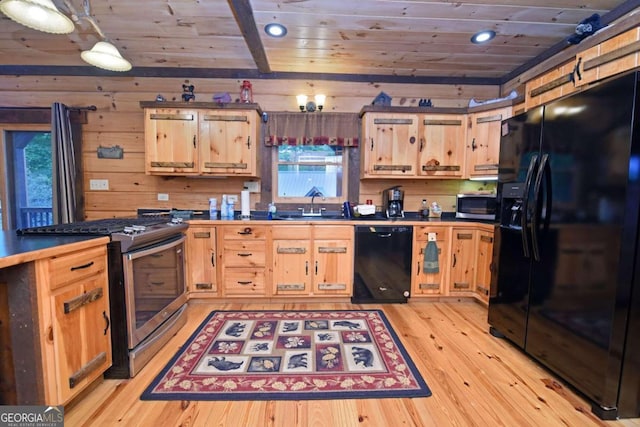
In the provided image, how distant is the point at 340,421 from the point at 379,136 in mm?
2596

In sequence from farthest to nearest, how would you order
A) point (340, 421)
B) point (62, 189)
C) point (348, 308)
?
point (62, 189) → point (348, 308) → point (340, 421)

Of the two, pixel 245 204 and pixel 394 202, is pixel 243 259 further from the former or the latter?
pixel 394 202

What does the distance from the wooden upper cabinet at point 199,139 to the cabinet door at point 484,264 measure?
251cm

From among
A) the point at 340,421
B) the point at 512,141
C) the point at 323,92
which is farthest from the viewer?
the point at 323,92

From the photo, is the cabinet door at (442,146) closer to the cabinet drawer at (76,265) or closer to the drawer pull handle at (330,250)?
the drawer pull handle at (330,250)

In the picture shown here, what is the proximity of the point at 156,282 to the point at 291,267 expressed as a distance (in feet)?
4.05

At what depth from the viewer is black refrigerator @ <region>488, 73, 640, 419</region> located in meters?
1.40

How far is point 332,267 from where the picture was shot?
9.53ft

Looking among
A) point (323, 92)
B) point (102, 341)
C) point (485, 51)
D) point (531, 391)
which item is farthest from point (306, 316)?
point (485, 51)

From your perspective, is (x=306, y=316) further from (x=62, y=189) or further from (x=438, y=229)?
(x=62, y=189)

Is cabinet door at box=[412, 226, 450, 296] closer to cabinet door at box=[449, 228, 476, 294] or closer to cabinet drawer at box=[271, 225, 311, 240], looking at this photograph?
cabinet door at box=[449, 228, 476, 294]

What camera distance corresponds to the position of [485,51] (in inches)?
112

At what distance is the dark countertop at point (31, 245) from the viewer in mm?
1144

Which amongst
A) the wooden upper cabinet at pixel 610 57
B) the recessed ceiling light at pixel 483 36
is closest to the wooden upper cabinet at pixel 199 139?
the recessed ceiling light at pixel 483 36
